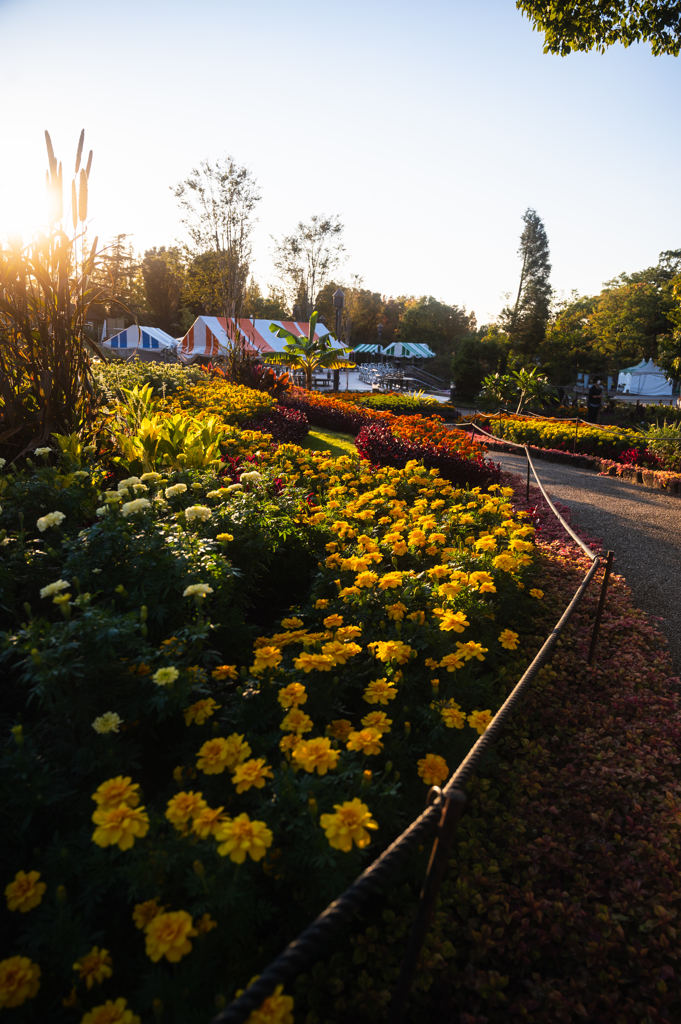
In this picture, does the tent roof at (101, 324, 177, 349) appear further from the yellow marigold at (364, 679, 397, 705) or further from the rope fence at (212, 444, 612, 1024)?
the rope fence at (212, 444, 612, 1024)

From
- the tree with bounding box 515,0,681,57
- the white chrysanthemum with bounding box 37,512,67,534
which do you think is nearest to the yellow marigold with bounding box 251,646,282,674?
the white chrysanthemum with bounding box 37,512,67,534

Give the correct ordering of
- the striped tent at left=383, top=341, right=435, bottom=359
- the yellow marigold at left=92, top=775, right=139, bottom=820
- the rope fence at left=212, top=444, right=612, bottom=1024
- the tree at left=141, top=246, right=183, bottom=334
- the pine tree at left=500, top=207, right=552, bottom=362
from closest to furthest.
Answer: the rope fence at left=212, top=444, right=612, bottom=1024 → the yellow marigold at left=92, top=775, right=139, bottom=820 → the pine tree at left=500, top=207, right=552, bottom=362 → the striped tent at left=383, top=341, right=435, bottom=359 → the tree at left=141, top=246, right=183, bottom=334

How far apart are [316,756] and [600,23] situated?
29.8ft

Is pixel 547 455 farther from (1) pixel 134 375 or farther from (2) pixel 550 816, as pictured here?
(2) pixel 550 816

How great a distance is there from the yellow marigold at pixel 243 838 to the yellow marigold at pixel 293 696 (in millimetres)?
463

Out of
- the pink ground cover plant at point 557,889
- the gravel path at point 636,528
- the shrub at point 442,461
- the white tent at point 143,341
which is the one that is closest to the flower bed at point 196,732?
the pink ground cover plant at point 557,889

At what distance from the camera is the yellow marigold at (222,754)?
59.2 inches

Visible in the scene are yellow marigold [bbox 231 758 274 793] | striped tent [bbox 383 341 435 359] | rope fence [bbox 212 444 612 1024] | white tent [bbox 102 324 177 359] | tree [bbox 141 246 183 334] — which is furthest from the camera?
tree [bbox 141 246 183 334]

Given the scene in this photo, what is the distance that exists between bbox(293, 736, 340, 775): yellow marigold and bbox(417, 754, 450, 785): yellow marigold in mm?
439

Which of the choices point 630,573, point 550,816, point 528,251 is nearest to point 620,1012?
Result: point 550,816

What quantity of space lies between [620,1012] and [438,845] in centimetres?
121

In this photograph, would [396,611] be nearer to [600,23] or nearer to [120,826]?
[120,826]

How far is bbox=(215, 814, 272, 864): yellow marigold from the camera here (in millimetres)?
1201

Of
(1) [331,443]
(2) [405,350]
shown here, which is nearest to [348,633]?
(1) [331,443]
